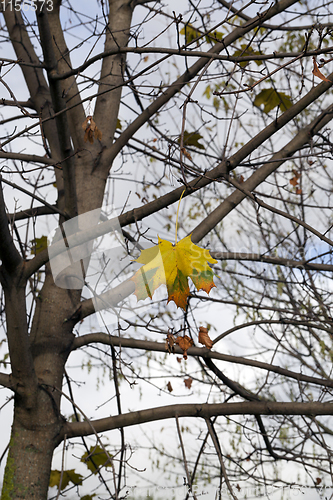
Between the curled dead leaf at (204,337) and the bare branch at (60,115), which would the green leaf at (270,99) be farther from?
the curled dead leaf at (204,337)

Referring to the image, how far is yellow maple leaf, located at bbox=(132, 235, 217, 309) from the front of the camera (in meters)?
1.34

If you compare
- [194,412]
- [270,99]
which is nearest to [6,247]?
[194,412]

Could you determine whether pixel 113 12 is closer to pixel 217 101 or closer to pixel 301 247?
pixel 217 101

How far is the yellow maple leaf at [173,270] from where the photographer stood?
134 centimetres

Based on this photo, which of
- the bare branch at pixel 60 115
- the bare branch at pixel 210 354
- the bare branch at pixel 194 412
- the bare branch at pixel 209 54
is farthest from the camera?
the bare branch at pixel 210 354

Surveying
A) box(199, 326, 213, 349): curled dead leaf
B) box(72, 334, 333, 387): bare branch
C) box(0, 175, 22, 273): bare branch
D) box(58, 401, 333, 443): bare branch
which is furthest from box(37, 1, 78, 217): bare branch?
box(58, 401, 333, 443): bare branch

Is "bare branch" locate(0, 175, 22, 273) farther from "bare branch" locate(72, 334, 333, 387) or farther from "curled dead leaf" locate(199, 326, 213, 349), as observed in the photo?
"curled dead leaf" locate(199, 326, 213, 349)

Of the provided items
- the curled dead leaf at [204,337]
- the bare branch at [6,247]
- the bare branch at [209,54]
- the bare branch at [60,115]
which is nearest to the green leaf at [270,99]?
the bare branch at [209,54]

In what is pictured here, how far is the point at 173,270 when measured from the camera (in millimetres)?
1350

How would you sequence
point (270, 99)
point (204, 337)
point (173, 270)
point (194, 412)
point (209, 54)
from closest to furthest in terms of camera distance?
point (173, 270) < point (209, 54) < point (204, 337) < point (194, 412) < point (270, 99)

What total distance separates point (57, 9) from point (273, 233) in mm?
2511

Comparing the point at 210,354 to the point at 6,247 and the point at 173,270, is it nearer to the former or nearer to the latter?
the point at 173,270

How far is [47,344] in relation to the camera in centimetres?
226

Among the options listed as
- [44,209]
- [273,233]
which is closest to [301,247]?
[273,233]
